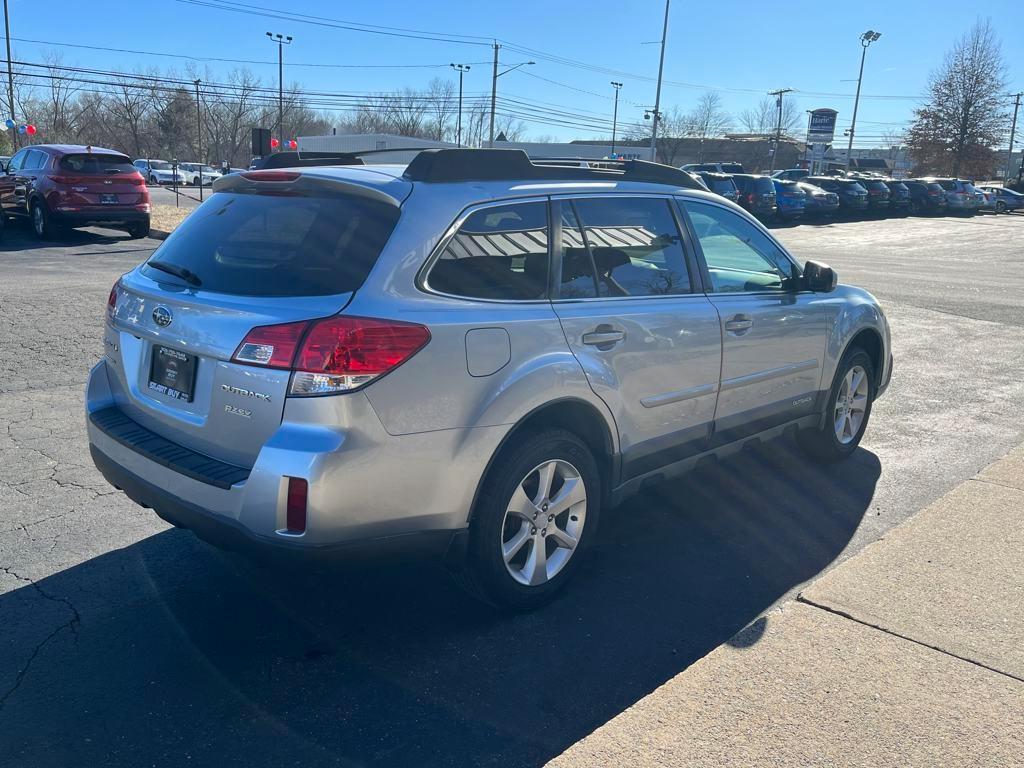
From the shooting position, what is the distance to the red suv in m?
16.0

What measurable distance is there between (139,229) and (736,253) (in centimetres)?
1559

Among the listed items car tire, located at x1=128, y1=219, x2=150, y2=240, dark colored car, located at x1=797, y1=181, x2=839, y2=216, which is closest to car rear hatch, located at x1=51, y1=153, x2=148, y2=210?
car tire, located at x1=128, y1=219, x2=150, y2=240

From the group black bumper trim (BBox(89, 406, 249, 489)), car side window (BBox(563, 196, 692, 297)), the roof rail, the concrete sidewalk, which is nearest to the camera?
the concrete sidewalk

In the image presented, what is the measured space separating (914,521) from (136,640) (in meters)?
3.69

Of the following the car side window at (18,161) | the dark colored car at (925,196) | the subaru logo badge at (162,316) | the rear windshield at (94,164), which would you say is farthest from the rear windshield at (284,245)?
the dark colored car at (925,196)

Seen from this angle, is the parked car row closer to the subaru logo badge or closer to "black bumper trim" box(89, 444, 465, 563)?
the subaru logo badge

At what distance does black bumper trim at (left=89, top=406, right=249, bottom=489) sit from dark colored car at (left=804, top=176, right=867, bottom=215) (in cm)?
3818

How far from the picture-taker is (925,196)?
43844mm

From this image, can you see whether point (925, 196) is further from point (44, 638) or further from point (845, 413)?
point (44, 638)

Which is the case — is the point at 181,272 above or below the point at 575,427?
above

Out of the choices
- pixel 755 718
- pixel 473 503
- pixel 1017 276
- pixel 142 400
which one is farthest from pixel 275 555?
pixel 1017 276

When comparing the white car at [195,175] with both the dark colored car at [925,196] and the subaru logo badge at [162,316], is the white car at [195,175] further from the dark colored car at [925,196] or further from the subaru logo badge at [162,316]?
the subaru logo badge at [162,316]

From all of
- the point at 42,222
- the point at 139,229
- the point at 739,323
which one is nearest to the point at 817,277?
the point at 739,323

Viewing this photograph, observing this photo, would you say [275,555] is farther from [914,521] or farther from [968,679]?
[914,521]
